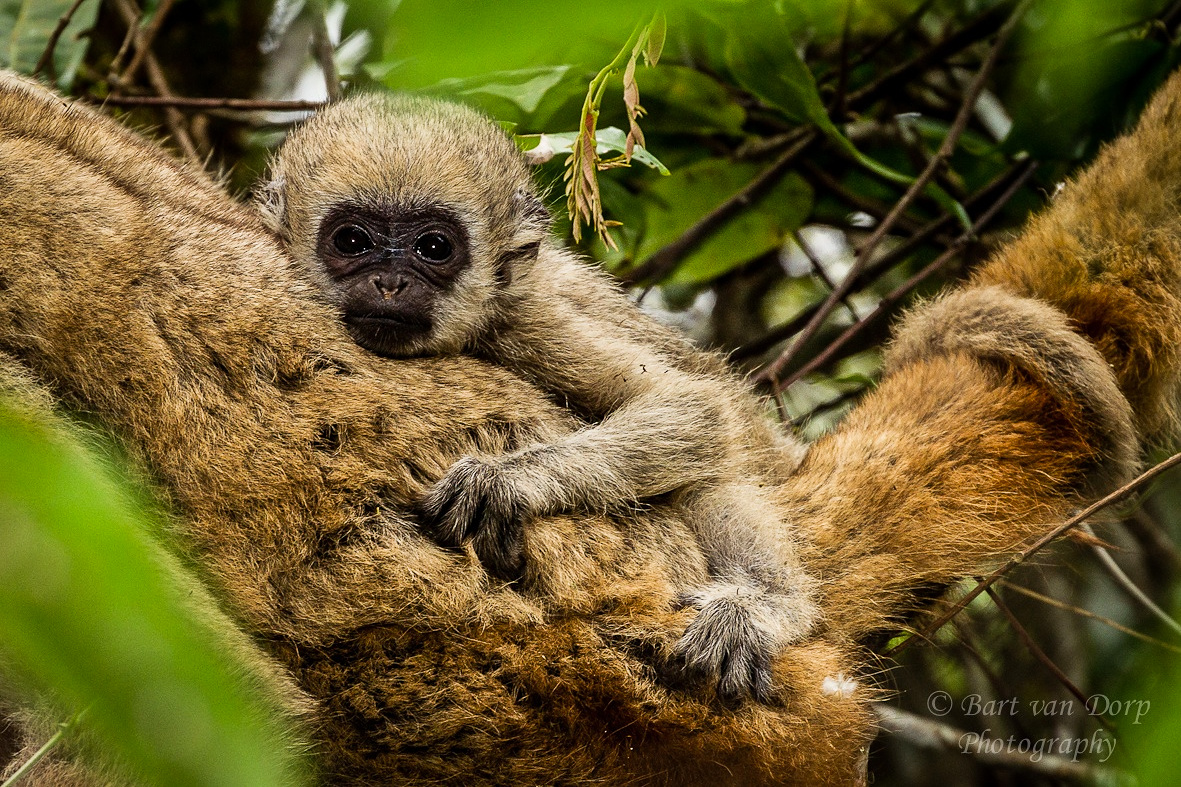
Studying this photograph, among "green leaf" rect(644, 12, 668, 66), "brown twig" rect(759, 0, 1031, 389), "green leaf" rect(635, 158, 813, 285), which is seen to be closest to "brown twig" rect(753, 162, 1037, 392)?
"brown twig" rect(759, 0, 1031, 389)

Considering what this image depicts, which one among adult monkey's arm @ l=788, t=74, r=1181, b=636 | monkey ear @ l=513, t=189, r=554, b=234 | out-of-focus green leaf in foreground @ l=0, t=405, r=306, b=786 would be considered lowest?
out-of-focus green leaf in foreground @ l=0, t=405, r=306, b=786

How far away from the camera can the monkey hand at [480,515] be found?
2.44 metres

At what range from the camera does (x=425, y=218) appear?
3236 mm

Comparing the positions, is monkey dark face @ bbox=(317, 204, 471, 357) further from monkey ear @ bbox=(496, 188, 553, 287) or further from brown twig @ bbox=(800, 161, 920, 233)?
brown twig @ bbox=(800, 161, 920, 233)

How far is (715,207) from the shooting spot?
14.9 ft

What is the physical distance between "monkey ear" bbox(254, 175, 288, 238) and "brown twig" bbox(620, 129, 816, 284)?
1.41 m

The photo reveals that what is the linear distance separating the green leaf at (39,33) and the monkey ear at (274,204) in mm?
Answer: 1246

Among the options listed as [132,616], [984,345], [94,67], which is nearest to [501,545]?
[984,345]

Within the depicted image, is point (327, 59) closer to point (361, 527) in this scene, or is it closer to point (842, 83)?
point (842, 83)

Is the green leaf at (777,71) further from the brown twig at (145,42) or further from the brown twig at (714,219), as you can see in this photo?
the brown twig at (145,42)

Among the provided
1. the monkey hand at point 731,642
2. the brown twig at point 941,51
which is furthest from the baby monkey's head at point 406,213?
the brown twig at point 941,51

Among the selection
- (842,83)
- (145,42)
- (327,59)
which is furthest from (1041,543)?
(145,42)

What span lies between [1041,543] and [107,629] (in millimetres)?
2445

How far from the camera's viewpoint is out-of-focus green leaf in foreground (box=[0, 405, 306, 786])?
27.6 inches
